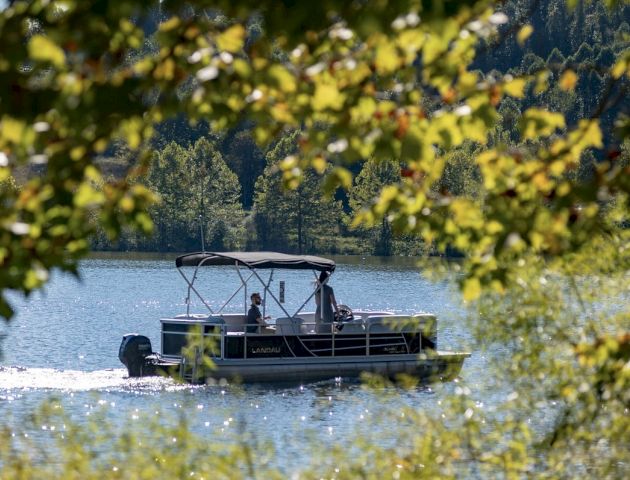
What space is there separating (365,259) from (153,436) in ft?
306

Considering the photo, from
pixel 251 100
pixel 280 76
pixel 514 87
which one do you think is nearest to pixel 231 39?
pixel 251 100

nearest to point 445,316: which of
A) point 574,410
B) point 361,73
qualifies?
point 574,410

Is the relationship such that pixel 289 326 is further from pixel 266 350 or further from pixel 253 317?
pixel 253 317

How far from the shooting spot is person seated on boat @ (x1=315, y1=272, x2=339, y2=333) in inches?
972

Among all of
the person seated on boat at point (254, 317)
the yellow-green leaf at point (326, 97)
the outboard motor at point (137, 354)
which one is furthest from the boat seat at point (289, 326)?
the yellow-green leaf at point (326, 97)

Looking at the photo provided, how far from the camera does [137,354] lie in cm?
2477

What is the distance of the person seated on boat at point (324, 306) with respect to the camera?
24.7 m

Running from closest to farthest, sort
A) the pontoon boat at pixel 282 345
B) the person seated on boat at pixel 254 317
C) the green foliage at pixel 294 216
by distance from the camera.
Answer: the person seated on boat at pixel 254 317 → the pontoon boat at pixel 282 345 → the green foliage at pixel 294 216

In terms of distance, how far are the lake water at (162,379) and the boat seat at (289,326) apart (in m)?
1.11

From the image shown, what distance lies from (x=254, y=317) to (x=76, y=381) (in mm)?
4297

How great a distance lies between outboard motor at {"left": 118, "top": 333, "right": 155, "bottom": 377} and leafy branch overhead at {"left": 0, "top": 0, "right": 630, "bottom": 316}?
749 inches

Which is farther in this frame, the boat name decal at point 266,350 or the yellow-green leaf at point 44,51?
the boat name decal at point 266,350

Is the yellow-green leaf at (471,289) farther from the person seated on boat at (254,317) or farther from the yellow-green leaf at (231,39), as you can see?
the person seated on boat at (254,317)

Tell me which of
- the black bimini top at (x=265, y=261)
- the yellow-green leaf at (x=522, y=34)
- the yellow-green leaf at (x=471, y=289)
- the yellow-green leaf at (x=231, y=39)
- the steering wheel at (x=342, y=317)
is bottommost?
the steering wheel at (x=342, y=317)
